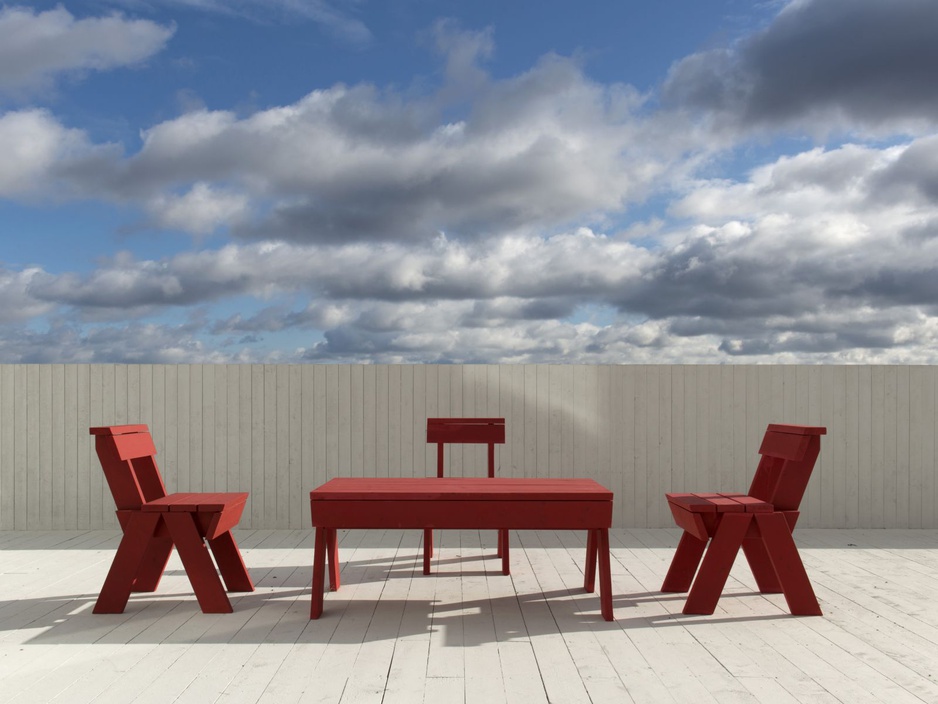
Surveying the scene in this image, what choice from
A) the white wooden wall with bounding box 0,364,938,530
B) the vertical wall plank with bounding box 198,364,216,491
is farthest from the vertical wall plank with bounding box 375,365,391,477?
the vertical wall plank with bounding box 198,364,216,491

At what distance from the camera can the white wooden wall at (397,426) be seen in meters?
6.93

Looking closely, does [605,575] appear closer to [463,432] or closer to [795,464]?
[795,464]

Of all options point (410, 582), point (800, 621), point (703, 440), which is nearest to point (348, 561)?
point (410, 582)

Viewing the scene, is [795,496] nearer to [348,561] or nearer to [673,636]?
[673,636]

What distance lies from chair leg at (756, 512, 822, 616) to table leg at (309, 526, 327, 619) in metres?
2.08

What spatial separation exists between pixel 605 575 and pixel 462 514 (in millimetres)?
728

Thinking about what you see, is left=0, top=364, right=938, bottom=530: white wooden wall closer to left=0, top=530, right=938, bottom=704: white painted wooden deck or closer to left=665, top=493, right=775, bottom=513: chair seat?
left=0, top=530, right=938, bottom=704: white painted wooden deck

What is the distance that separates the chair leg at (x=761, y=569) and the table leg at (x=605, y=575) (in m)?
0.99

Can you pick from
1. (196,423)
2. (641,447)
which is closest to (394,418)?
(196,423)

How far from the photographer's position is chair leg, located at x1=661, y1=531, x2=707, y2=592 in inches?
177

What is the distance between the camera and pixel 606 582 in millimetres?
3943

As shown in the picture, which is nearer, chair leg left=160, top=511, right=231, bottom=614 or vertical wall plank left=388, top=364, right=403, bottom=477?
chair leg left=160, top=511, right=231, bottom=614

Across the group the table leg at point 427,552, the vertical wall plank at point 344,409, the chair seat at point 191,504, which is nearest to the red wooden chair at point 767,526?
the table leg at point 427,552

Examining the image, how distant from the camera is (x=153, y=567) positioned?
457 cm
